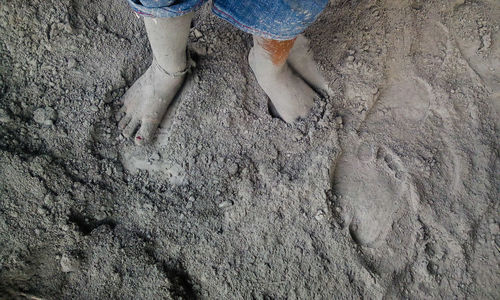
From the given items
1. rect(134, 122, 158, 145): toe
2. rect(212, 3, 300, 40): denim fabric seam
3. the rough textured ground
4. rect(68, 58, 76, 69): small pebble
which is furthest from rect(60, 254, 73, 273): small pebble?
rect(212, 3, 300, 40): denim fabric seam

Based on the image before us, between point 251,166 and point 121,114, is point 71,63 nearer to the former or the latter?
point 121,114

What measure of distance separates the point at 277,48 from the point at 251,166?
347 millimetres

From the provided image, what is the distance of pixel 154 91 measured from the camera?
49.0 inches

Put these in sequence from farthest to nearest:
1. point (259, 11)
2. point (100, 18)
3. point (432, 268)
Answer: point (100, 18) < point (432, 268) < point (259, 11)

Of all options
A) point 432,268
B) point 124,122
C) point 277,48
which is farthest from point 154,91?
point 432,268

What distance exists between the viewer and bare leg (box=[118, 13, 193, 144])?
1.16 metres

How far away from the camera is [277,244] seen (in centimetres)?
112

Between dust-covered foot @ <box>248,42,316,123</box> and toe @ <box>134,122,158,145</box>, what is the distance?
367 millimetres

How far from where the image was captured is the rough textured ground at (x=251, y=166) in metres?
1.08

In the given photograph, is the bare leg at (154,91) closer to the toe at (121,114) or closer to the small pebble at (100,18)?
the toe at (121,114)

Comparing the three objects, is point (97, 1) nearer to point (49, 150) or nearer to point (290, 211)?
point (49, 150)

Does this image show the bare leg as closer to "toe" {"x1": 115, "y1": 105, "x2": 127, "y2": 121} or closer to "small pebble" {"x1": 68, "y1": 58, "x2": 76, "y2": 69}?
"toe" {"x1": 115, "y1": 105, "x2": 127, "y2": 121}

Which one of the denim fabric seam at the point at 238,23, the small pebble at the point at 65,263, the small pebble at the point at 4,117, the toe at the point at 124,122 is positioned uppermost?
the denim fabric seam at the point at 238,23

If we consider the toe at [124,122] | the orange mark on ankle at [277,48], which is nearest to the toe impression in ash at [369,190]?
the orange mark on ankle at [277,48]
